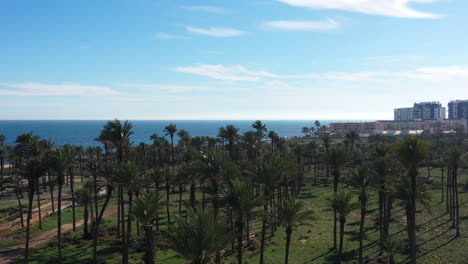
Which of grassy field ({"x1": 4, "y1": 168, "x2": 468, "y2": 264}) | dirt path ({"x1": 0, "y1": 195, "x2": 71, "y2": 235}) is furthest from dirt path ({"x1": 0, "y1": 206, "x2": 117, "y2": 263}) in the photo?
dirt path ({"x1": 0, "y1": 195, "x2": 71, "y2": 235})

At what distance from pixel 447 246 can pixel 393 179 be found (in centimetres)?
1355

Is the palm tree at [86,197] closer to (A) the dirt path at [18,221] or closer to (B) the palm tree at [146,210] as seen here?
(A) the dirt path at [18,221]

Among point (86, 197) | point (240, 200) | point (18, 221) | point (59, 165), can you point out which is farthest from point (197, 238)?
point (18, 221)

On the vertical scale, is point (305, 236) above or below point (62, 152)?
below

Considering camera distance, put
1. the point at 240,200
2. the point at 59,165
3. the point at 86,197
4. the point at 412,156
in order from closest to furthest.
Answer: the point at 240,200 < the point at 412,156 < the point at 59,165 < the point at 86,197

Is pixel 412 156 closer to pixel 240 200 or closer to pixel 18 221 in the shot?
pixel 240 200

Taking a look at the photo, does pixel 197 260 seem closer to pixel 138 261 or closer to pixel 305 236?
pixel 138 261

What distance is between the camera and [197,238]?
63.8 feet

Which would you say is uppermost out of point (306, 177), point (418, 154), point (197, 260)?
point (418, 154)

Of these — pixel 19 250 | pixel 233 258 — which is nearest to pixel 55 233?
pixel 19 250

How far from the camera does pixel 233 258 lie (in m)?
39.9

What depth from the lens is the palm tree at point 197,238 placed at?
63.8 feet

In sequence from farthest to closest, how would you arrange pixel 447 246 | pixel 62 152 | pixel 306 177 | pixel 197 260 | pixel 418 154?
pixel 306 177 < pixel 447 246 < pixel 62 152 < pixel 418 154 < pixel 197 260

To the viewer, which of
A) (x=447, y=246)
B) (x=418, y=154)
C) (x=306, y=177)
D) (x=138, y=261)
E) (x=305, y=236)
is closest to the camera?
(x=418, y=154)
